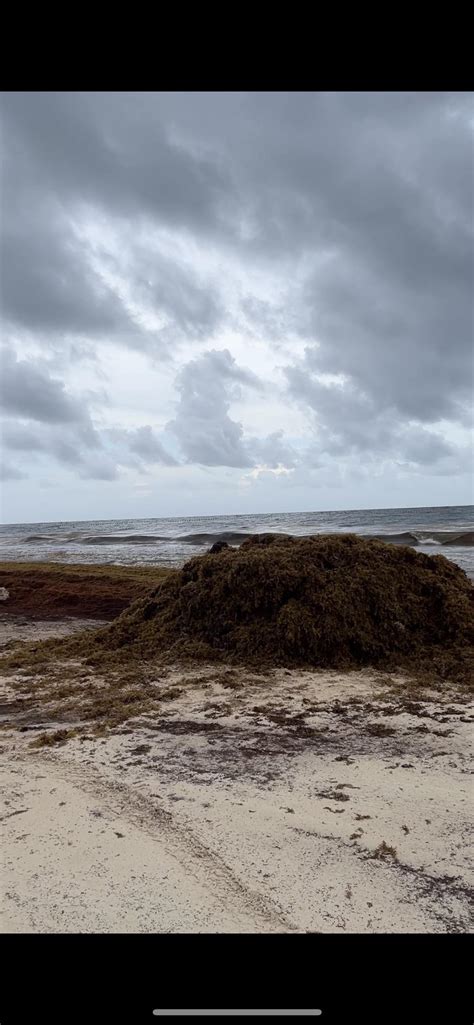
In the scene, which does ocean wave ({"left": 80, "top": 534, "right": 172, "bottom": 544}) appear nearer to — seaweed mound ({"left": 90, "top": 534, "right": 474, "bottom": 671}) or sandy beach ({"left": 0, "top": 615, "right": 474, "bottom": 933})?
seaweed mound ({"left": 90, "top": 534, "right": 474, "bottom": 671})

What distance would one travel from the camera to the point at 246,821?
2.95m

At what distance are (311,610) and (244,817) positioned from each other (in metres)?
3.67

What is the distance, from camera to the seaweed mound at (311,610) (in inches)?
246

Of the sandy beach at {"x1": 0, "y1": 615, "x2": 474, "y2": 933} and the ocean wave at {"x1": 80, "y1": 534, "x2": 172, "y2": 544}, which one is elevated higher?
the sandy beach at {"x1": 0, "y1": 615, "x2": 474, "y2": 933}

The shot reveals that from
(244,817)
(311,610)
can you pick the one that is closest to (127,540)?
(311,610)

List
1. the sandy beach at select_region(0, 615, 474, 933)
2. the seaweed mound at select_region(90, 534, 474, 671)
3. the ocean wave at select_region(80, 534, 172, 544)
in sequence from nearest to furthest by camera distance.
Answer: the sandy beach at select_region(0, 615, 474, 933)
the seaweed mound at select_region(90, 534, 474, 671)
the ocean wave at select_region(80, 534, 172, 544)

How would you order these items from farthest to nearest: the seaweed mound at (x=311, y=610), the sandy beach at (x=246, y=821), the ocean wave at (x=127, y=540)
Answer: the ocean wave at (x=127, y=540), the seaweed mound at (x=311, y=610), the sandy beach at (x=246, y=821)

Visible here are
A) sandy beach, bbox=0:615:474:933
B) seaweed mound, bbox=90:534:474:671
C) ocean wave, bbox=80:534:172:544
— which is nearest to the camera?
sandy beach, bbox=0:615:474:933

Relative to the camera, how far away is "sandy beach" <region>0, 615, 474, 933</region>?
228cm

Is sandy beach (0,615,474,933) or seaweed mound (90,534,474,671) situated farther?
seaweed mound (90,534,474,671)

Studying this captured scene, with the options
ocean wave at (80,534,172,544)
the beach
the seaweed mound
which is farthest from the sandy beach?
ocean wave at (80,534,172,544)

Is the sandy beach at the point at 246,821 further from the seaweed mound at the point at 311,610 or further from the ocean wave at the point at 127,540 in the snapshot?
the ocean wave at the point at 127,540

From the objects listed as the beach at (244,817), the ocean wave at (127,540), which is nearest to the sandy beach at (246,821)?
the beach at (244,817)
